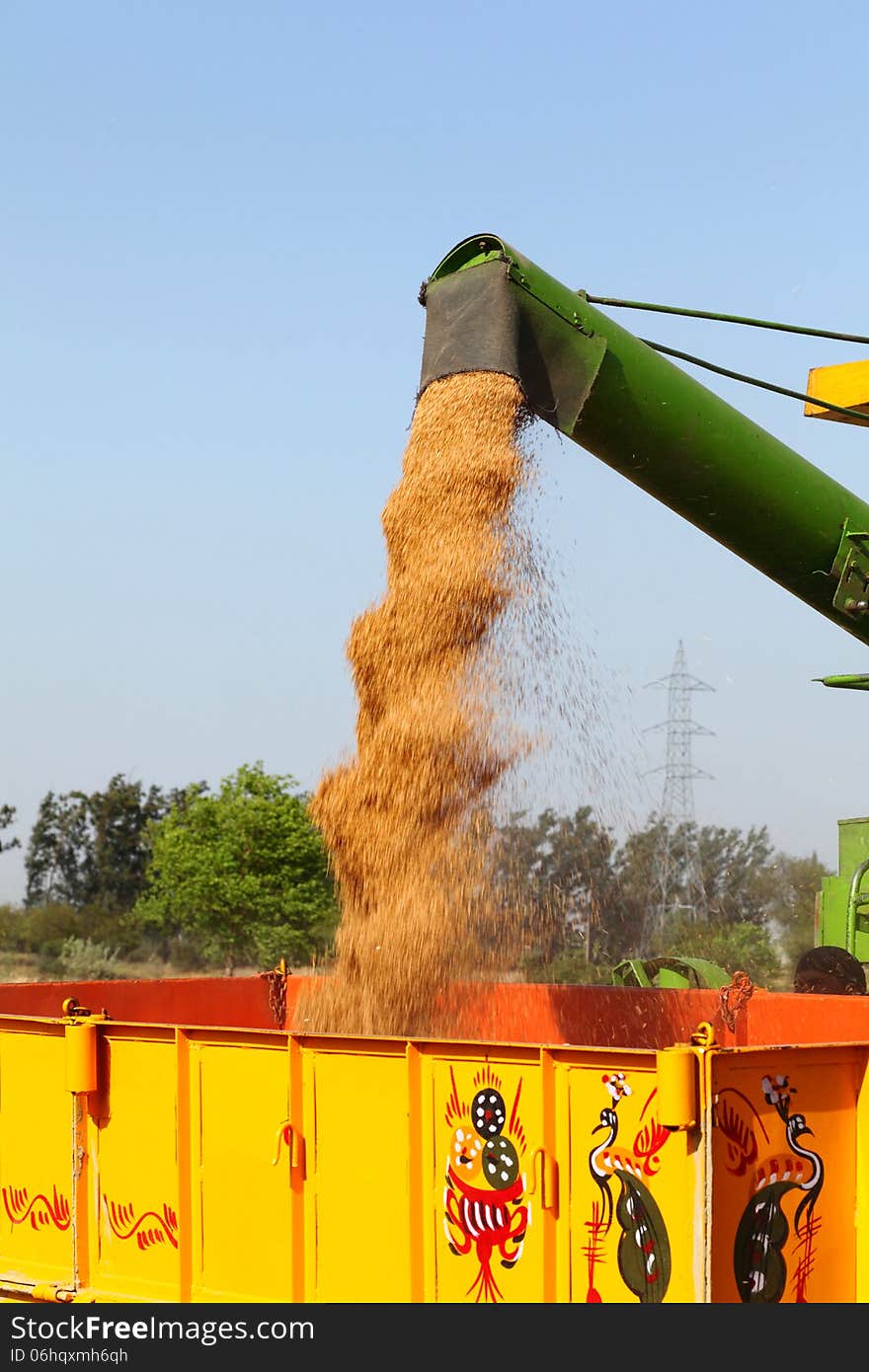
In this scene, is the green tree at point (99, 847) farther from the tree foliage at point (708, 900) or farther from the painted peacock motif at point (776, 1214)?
the painted peacock motif at point (776, 1214)

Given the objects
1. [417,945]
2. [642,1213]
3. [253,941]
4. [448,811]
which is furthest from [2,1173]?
[253,941]

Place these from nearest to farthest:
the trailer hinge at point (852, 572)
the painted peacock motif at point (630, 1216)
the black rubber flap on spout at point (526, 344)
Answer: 1. the painted peacock motif at point (630, 1216)
2. the black rubber flap on spout at point (526, 344)
3. the trailer hinge at point (852, 572)

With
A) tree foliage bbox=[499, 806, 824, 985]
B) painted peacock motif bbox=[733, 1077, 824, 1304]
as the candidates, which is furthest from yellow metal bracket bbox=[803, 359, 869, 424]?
tree foliage bbox=[499, 806, 824, 985]

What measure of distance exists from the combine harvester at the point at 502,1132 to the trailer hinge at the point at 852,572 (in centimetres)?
1

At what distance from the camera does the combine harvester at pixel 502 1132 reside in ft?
16.1

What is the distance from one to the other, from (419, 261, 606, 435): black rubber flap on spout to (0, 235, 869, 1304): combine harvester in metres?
0.01

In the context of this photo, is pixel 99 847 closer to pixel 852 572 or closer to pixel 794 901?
pixel 794 901

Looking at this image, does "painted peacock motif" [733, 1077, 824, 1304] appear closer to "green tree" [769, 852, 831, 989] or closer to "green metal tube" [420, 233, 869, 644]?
"green metal tube" [420, 233, 869, 644]

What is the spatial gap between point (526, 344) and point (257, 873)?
25218mm

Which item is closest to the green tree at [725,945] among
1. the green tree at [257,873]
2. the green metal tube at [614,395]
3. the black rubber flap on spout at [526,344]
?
the green tree at [257,873]

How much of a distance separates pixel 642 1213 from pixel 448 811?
2.22 meters

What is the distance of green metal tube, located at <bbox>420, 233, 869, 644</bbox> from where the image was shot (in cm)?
622

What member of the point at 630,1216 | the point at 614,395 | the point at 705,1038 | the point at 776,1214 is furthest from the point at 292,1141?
the point at 614,395
